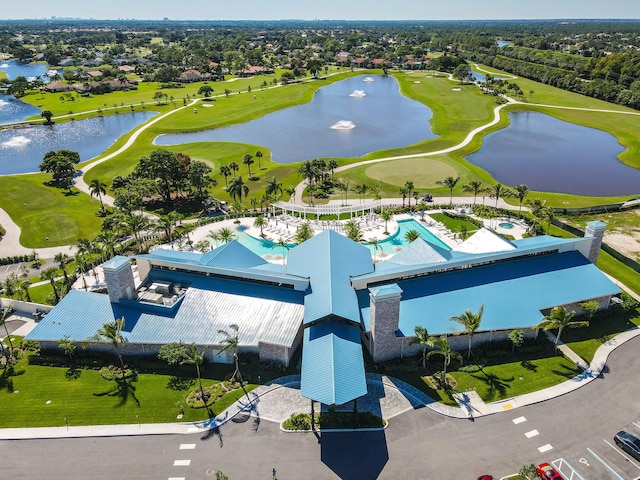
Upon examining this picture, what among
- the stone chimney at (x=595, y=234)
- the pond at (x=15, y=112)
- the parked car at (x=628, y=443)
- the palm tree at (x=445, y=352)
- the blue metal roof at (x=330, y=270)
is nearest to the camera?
the parked car at (x=628, y=443)

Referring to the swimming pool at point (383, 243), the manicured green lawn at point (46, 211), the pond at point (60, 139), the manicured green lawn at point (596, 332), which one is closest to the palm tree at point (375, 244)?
the swimming pool at point (383, 243)

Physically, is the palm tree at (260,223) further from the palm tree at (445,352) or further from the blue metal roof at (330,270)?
the palm tree at (445,352)

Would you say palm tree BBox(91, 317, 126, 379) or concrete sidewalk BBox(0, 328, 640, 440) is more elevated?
palm tree BBox(91, 317, 126, 379)

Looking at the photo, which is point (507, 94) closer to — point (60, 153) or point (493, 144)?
point (493, 144)

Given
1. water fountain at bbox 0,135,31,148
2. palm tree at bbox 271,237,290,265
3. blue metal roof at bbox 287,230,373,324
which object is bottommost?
water fountain at bbox 0,135,31,148

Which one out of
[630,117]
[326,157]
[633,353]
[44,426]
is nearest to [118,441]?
[44,426]

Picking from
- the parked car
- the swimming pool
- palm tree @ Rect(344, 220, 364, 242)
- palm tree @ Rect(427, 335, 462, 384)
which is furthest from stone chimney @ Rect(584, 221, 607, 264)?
palm tree @ Rect(344, 220, 364, 242)

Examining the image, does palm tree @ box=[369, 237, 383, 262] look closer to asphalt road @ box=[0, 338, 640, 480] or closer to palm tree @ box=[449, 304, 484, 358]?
palm tree @ box=[449, 304, 484, 358]
